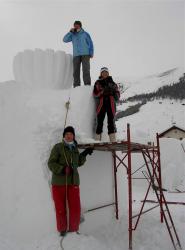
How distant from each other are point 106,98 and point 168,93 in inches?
2365

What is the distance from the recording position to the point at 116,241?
551 cm

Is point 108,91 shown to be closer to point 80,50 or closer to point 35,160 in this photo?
point 80,50

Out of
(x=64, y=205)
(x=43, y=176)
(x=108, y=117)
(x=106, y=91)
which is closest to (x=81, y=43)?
(x=106, y=91)

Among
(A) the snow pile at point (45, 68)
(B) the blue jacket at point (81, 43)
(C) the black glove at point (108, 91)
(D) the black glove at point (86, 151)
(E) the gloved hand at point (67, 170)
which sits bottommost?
(E) the gloved hand at point (67, 170)

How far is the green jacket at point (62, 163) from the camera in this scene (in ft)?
14.9

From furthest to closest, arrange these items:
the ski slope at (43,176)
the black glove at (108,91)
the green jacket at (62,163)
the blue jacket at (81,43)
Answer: the blue jacket at (81,43), the black glove at (108,91), the ski slope at (43,176), the green jacket at (62,163)

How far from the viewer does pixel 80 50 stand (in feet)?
21.5

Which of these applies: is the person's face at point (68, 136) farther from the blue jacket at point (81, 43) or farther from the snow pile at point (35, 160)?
the blue jacket at point (81, 43)

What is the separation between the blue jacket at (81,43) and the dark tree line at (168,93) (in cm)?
5366

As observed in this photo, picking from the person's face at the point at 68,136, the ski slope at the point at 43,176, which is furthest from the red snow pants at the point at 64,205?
the person's face at the point at 68,136

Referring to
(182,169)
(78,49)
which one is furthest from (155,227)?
(182,169)

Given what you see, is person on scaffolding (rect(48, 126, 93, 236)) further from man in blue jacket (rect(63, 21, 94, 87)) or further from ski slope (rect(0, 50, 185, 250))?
man in blue jacket (rect(63, 21, 94, 87))

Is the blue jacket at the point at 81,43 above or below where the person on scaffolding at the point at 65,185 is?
above

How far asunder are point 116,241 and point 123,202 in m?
1.86
